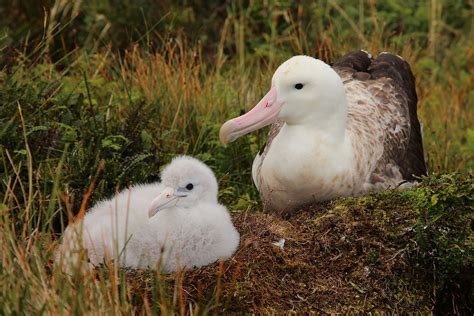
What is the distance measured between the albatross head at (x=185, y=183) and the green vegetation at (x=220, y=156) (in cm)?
32

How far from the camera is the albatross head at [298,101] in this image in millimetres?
5566

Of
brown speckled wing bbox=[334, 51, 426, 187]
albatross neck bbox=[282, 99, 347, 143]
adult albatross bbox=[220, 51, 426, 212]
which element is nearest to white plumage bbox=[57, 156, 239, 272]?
adult albatross bbox=[220, 51, 426, 212]

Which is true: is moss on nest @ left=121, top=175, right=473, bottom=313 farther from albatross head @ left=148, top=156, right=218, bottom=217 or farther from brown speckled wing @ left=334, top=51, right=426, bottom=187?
brown speckled wing @ left=334, top=51, right=426, bottom=187

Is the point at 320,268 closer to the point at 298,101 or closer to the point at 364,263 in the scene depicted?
the point at 364,263

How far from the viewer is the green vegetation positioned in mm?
4586

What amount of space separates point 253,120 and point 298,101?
261mm

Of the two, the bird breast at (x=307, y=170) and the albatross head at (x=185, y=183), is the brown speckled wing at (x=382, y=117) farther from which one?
the albatross head at (x=185, y=183)

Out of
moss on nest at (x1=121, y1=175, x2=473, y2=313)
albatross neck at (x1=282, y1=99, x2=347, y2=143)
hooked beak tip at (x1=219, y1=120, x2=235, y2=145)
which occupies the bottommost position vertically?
moss on nest at (x1=121, y1=175, x2=473, y2=313)

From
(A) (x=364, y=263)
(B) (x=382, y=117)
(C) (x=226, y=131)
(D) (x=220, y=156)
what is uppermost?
(C) (x=226, y=131)

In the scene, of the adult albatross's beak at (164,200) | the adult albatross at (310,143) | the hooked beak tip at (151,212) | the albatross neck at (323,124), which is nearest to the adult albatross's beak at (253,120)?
the adult albatross at (310,143)

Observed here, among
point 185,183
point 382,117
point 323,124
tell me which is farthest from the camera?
point 382,117

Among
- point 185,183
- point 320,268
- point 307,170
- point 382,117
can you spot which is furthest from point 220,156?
point 320,268

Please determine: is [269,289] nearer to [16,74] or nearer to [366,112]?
[366,112]

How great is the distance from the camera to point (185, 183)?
493 cm
